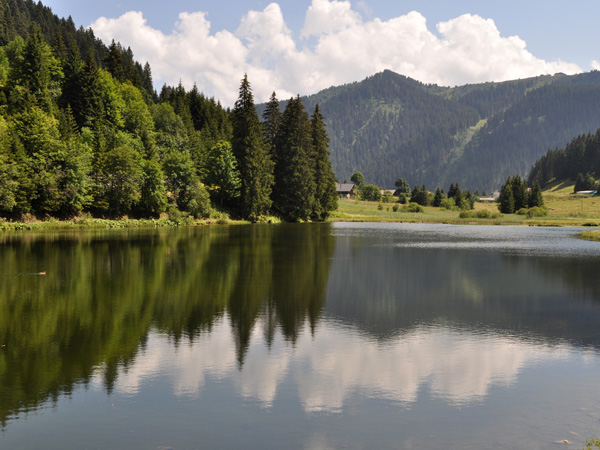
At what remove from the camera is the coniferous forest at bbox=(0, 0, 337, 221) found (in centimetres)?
6819

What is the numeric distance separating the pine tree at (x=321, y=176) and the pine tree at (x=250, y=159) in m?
13.0

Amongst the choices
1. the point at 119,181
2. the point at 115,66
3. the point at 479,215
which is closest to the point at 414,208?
the point at 479,215

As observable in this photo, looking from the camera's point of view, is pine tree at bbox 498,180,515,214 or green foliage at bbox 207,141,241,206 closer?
green foliage at bbox 207,141,241,206

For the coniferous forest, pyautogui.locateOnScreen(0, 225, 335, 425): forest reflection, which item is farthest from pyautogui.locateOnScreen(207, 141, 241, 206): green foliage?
pyautogui.locateOnScreen(0, 225, 335, 425): forest reflection

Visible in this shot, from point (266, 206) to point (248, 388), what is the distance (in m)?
85.7

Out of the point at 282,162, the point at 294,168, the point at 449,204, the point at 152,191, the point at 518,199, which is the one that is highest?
the point at 282,162

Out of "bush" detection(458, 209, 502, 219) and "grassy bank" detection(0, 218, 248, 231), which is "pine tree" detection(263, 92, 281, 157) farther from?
"bush" detection(458, 209, 502, 219)

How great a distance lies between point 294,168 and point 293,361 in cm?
8792

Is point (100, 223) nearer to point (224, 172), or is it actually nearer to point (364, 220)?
point (224, 172)

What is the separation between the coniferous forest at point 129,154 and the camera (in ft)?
224

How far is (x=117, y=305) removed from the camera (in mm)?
19047

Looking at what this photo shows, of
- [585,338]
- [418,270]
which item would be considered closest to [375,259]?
[418,270]

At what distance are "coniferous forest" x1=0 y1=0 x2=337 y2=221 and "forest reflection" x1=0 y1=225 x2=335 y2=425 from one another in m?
34.8

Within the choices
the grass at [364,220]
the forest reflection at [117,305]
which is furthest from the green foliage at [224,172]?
the forest reflection at [117,305]
